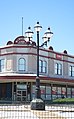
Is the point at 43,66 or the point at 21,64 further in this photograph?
the point at 43,66

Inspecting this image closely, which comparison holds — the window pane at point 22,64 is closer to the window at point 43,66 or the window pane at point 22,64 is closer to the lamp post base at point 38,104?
the window at point 43,66

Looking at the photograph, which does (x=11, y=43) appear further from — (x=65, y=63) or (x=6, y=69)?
(x=65, y=63)

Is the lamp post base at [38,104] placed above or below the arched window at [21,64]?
below

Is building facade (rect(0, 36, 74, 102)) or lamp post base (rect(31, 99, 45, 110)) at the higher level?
building facade (rect(0, 36, 74, 102))

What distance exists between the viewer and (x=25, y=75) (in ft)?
148

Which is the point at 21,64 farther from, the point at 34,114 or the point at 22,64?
the point at 34,114

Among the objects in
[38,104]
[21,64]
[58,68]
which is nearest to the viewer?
[38,104]

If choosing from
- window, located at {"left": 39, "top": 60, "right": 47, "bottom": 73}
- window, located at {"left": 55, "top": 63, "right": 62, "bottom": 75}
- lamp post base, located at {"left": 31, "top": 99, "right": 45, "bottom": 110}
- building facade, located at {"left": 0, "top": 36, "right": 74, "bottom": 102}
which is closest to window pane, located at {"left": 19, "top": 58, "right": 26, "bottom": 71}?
building facade, located at {"left": 0, "top": 36, "right": 74, "bottom": 102}

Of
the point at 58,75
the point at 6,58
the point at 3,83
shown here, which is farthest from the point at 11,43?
the point at 58,75

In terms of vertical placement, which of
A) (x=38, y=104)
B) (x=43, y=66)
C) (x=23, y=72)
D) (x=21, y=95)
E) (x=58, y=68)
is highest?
(x=43, y=66)

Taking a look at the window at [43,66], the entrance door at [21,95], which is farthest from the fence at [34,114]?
the window at [43,66]

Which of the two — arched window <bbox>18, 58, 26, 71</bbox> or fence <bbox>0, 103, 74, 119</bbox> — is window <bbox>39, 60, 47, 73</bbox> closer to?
arched window <bbox>18, 58, 26, 71</bbox>

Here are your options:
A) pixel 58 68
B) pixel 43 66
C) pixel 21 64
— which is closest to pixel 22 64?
pixel 21 64

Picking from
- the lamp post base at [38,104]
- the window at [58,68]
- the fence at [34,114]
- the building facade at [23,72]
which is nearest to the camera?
the fence at [34,114]
